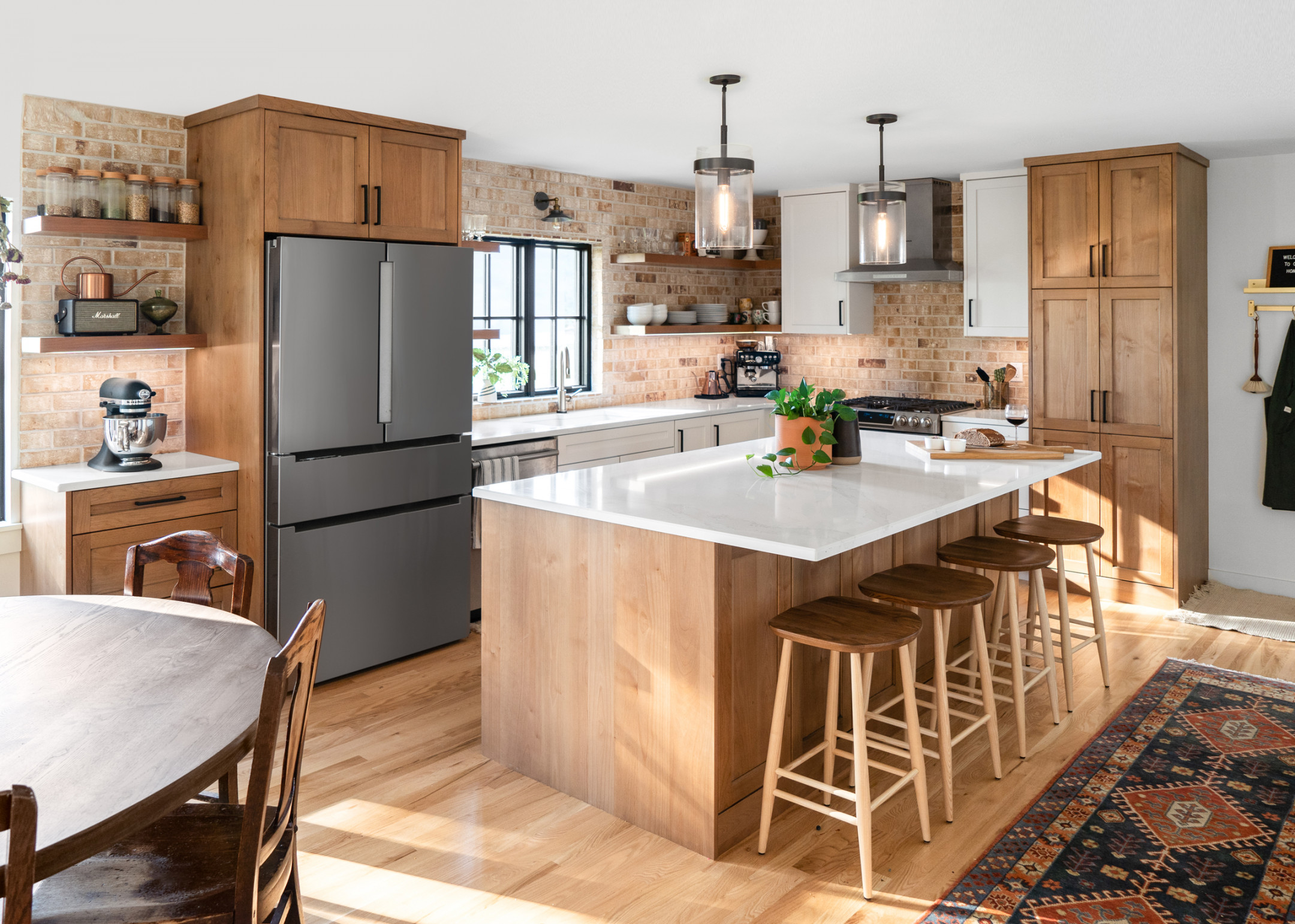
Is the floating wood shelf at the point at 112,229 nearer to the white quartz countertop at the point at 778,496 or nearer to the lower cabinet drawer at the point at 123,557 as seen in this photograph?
the lower cabinet drawer at the point at 123,557

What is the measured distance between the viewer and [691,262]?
6.53m

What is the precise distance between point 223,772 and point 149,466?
8.44 ft

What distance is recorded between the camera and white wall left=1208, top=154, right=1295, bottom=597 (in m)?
5.20

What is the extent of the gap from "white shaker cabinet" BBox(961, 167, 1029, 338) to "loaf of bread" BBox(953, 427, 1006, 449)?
72.2 inches

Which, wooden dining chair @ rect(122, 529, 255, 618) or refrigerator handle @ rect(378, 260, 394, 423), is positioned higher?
refrigerator handle @ rect(378, 260, 394, 423)

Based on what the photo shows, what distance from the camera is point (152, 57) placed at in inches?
132

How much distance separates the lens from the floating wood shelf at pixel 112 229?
147 inches

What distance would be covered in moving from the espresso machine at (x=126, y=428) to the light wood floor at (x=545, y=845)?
121 centimetres

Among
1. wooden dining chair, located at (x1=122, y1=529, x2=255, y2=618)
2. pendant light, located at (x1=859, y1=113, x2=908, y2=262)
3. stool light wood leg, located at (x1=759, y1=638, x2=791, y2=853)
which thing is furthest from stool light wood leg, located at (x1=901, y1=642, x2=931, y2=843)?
wooden dining chair, located at (x1=122, y1=529, x2=255, y2=618)

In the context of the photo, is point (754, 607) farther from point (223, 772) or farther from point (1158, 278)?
point (1158, 278)

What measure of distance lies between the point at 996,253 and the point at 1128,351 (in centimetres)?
102

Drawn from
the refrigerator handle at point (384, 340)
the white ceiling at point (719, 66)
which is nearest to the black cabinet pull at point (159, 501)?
the refrigerator handle at point (384, 340)

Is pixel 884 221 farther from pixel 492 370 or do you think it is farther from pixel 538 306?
pixel 538 306

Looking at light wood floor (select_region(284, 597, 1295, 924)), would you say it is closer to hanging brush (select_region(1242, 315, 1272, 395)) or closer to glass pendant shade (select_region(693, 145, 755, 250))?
glass pendant shade (select_region(693, 145, 755, 250))
